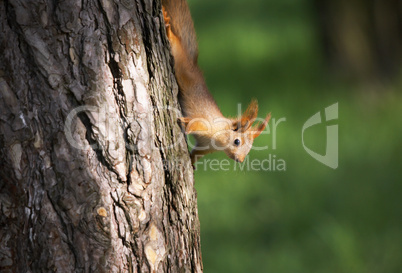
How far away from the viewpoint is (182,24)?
2350 mm

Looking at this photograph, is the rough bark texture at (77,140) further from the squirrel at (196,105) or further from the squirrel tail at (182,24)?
the squirrel tail at (182,24)

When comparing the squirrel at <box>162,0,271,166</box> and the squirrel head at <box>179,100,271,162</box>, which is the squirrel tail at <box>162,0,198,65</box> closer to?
the squirrel at <box>162,0,271,166</box>

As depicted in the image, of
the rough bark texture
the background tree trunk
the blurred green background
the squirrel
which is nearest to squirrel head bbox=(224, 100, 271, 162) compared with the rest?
the squirrel

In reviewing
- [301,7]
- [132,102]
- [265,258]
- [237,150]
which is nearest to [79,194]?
[132,102]

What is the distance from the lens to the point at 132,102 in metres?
1.67

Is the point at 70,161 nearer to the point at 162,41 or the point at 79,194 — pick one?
the point at 79,194

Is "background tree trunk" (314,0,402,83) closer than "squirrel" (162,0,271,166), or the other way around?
"squirrel" (162,0,271,166)

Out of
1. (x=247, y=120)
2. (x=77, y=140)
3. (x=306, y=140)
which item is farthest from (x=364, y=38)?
(x=77, y=140)

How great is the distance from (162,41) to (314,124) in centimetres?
246

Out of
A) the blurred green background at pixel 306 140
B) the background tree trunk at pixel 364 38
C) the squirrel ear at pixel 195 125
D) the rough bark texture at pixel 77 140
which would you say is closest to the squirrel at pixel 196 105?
the squirrel ear at pixel 195 125

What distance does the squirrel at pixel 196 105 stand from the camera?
2.30 m

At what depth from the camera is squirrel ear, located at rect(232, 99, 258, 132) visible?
9.13ft

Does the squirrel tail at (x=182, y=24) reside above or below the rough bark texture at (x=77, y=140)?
above

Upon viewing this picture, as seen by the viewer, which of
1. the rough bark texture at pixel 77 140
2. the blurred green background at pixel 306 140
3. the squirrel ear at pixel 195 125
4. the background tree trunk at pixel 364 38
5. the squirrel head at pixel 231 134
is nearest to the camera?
the rough bark texture at pixel 77 140
